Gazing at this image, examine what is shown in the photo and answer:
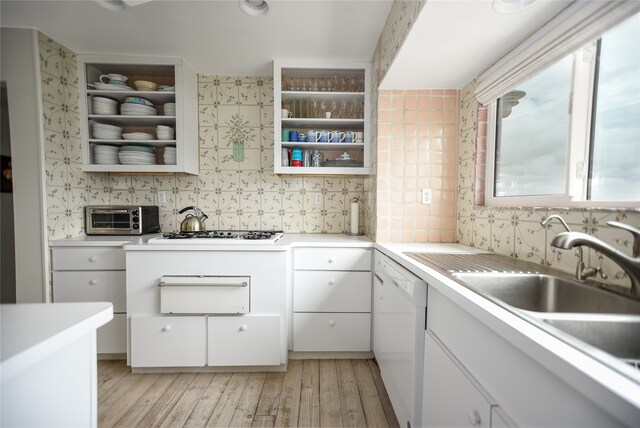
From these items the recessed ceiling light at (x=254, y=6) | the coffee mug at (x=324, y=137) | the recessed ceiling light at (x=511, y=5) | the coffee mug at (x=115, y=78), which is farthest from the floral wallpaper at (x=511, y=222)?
the coffee mug at (x=115, y=78)

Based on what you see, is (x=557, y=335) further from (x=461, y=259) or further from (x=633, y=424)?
(x=461, y=259)

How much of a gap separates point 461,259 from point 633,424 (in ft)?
3.11

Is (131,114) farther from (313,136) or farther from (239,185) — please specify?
(313,136)

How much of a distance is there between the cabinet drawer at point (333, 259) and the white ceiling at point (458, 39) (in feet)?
3.96

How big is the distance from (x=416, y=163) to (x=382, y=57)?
76 centimetres

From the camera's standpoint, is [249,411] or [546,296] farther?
[249,411]

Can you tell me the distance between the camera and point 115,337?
1.86 metres

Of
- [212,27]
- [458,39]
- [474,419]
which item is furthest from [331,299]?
[212,27]

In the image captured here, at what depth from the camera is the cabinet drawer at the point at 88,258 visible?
1.83m

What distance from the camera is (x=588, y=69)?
1.03 meters

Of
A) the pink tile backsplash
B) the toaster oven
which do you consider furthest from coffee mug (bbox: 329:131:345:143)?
the toaster oven

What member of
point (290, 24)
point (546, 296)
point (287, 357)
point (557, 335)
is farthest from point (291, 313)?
point (290, 24)

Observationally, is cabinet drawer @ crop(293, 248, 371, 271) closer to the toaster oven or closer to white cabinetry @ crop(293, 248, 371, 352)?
white cabinetry @ crop(293, 248, 371, 352)

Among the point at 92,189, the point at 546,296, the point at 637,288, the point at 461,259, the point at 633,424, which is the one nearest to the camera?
the point at 633,424
